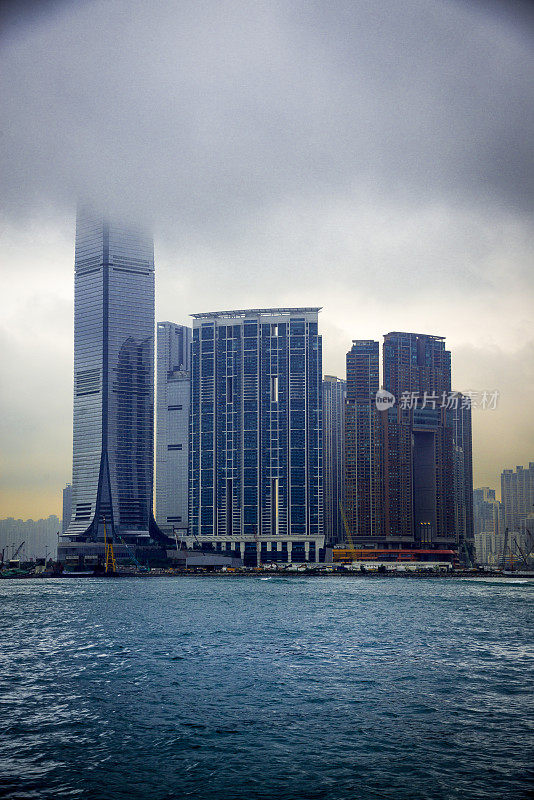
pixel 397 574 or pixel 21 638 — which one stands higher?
pixel 21 638

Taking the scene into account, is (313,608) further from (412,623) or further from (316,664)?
(316,664)

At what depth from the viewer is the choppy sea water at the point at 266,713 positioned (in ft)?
A: 71.2

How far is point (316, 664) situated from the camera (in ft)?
140

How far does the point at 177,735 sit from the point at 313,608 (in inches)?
2341

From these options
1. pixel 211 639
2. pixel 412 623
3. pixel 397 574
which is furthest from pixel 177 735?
pixel 397 574

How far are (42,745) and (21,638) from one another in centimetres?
3277

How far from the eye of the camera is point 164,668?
4097cm

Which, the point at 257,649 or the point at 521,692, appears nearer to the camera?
the point at 521,692

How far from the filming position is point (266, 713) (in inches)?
1180

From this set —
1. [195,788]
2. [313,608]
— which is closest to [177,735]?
[195,788]

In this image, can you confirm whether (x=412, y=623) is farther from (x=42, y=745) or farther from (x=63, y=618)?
(x=42, y=745)

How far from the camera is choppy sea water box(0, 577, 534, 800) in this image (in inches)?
854

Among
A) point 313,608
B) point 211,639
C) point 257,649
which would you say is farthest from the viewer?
point 313,608

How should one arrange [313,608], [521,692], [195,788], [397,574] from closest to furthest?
[195,788], [521,692], [313,608], [397,574]
